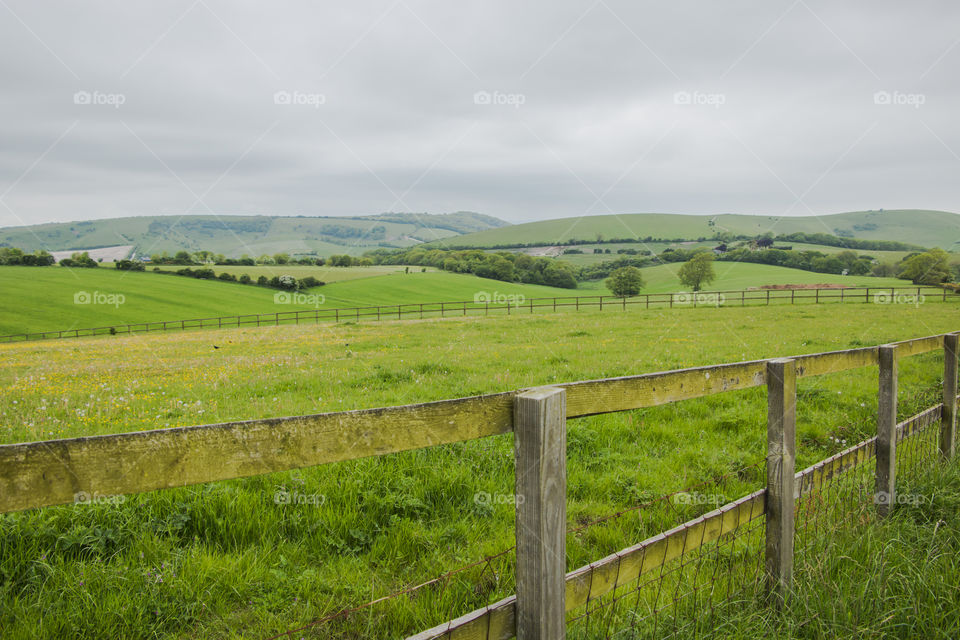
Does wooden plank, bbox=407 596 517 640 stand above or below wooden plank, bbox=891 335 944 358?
below

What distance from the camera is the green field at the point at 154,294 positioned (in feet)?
184

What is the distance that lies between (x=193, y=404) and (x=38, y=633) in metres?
5.97

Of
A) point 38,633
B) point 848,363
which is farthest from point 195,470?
point 848,363

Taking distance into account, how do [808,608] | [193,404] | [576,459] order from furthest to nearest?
[193,404] < [576,459] < [808,608]

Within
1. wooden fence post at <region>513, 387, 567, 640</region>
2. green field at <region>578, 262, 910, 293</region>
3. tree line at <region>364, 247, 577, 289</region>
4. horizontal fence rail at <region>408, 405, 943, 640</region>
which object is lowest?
horizontal fence rail at <region>408, 405, 943, 640</region>

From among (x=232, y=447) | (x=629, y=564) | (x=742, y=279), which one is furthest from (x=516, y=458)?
(x=742, y=279)

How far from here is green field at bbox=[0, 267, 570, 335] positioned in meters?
56.0

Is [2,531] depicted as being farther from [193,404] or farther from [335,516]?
[193,404]

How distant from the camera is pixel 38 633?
112 inches

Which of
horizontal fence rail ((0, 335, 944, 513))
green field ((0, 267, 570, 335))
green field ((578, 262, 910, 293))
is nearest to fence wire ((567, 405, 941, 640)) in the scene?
horizontal fence rail ((0, 335, 944, 513))

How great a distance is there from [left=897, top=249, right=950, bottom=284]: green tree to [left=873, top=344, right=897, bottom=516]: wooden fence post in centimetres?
7317

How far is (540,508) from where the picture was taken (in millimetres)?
2041

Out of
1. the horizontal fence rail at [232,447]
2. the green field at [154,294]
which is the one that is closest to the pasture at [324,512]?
the horizontal fence rail at [232,447]

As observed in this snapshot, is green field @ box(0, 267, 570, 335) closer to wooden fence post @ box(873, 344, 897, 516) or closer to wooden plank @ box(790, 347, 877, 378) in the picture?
wooden plank @ box(790, 347, 877, 378)
